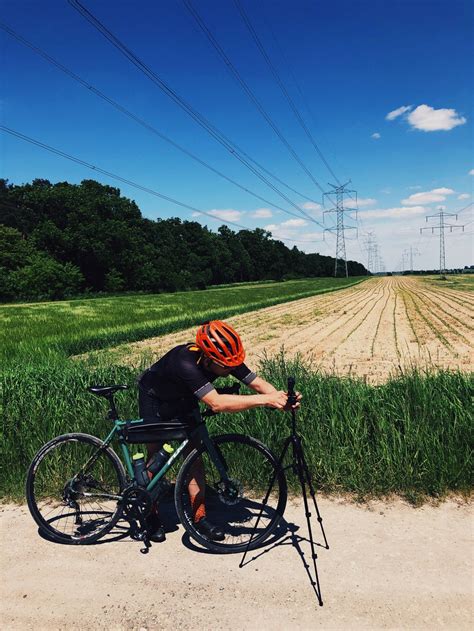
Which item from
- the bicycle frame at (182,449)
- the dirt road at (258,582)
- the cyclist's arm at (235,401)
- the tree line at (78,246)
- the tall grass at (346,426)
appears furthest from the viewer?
the tree line at (78,246)

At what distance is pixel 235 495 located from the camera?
4098 mm

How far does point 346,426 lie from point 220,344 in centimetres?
244

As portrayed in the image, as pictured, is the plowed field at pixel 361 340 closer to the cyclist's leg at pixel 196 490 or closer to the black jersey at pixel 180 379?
the cyclist's leg at pixel 196 490

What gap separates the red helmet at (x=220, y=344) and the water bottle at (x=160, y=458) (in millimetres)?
1072

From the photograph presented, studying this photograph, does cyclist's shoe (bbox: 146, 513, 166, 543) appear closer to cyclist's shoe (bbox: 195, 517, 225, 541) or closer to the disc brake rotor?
cyclist's shoe (bbox: 195, 517, 225, 541)

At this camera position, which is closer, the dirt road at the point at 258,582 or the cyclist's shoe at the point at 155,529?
the dirt road at the point at 258,582

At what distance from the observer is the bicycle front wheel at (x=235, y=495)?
12.6 feet

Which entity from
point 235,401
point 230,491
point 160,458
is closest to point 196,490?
point 230,491

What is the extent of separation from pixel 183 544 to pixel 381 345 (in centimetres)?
1598

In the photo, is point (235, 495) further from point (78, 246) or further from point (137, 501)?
point (78, 246)

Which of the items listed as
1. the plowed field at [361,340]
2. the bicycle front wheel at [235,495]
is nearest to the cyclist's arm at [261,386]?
the bicycle front wheel at [235,495]

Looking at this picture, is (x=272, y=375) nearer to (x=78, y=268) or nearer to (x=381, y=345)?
(x=381, y=345)

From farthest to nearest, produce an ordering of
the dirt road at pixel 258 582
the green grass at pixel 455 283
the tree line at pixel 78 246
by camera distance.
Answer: the green grass at pixel 455 283 < the tree line at pixel 78 246 < the dirt road at pixel 258 582

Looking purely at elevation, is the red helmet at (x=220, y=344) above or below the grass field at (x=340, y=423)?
above
